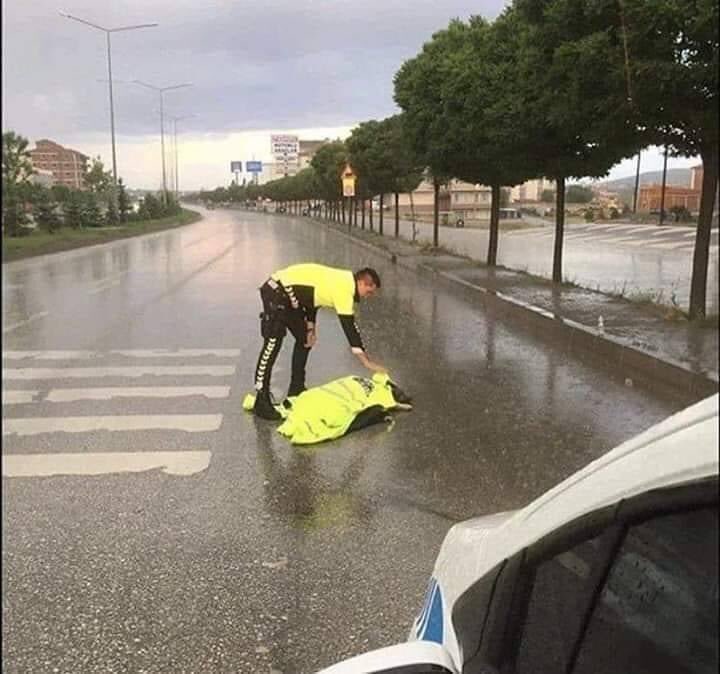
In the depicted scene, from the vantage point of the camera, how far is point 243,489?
5.26 meters

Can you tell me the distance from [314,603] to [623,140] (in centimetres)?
877

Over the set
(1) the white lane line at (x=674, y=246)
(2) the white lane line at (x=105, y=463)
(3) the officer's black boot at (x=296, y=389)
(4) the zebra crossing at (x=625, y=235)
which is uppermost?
(3) the officer's black boot at (x=296, y=389)

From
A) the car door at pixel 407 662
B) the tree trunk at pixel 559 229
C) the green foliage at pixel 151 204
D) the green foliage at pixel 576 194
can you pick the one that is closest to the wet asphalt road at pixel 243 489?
the car door at pixel 407 662

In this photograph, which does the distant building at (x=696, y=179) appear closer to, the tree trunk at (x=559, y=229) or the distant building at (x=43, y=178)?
the distant building at (x=43, y=178)

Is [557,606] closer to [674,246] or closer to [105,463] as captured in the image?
[105,463]

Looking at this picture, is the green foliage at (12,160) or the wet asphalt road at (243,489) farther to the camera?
the wet asphalt road at (243,489)

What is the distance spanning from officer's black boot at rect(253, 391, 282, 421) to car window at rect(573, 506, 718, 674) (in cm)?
548

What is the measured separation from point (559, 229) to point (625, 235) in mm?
25603

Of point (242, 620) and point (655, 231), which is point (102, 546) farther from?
point (655, 231)

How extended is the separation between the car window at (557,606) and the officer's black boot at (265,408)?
17.5 ft

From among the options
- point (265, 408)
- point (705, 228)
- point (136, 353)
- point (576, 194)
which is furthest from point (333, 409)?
point (576, 194)

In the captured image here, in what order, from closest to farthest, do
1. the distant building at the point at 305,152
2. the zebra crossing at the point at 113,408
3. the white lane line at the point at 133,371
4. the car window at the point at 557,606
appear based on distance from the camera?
the car window at the point at 557,606
the zebra crossing at the point at 113,408
the white lane line at the point at 133,371
the distant building at the point at 305,152

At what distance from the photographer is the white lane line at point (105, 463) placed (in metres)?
5.55

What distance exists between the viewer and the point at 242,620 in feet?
11.9
